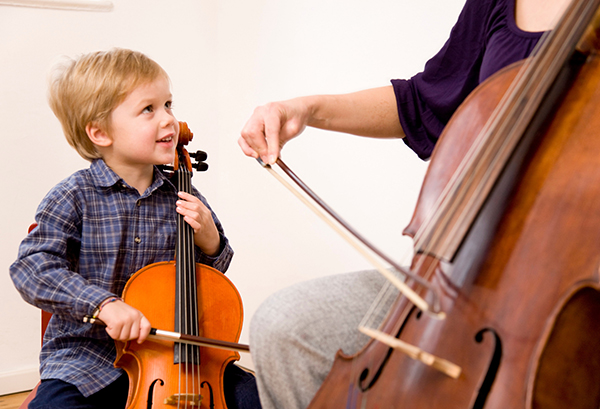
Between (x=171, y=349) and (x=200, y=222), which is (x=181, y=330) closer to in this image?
(x=171, y=349)

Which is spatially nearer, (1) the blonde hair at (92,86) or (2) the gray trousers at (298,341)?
(2) the gray trousers at (298,341)

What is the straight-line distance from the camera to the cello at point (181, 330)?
2.57 ft

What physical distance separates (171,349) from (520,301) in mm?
603

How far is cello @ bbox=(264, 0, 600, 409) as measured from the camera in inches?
15.0

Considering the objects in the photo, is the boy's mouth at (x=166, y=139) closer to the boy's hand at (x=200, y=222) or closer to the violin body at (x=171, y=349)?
the boy's hand at (x=200, y=222)

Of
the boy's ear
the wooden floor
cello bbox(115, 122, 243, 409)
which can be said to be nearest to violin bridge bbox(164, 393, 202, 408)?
cello bbox(115, 122, 243, 409)

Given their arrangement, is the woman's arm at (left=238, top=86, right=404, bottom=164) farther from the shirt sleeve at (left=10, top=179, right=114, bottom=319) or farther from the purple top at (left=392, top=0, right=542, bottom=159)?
the shirt sleeve at (left=10, top=179, right=114, bottom=319)

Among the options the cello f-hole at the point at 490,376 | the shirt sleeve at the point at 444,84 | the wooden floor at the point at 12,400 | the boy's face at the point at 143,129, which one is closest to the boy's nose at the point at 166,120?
the boy's face at the point at 143,129

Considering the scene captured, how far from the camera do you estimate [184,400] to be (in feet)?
2.51

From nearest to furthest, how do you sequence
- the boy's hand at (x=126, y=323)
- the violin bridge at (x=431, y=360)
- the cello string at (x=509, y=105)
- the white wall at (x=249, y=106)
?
the violin bridge at (x=431, y=360) < the cello string at (x=509, y=105) < the boy's hand at (x=126, y=323) < the white wall at (x=249, y=106)

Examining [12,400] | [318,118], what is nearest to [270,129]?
→ [318,118]

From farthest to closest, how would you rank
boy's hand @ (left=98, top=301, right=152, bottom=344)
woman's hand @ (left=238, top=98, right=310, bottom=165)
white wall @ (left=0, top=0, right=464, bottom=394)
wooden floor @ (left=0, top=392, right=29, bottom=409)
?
1. wooden floor @ (left=0, top=392, right=29, bottom=409)
2. white wall @ (left=0, top=0, right=464, bottom=394)
3. boy's hand @ (left=98, top=301, right=152, bottom=344)
4. woman's hand @ (left=238, top=98, right=310, bottom=165)

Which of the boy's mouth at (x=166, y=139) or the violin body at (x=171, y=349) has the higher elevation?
the boy's mouth at (x=166, y=139)

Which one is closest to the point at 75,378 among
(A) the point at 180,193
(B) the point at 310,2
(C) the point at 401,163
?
(A) the point at 180,193
